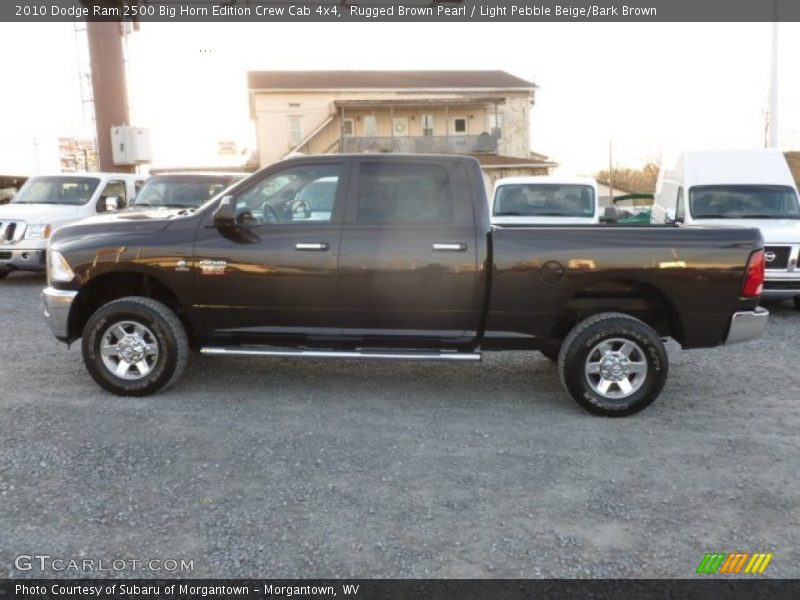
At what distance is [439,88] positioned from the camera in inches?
1531

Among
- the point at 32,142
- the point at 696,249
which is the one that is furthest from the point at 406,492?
the point at 32,142

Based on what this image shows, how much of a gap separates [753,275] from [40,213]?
1110cm

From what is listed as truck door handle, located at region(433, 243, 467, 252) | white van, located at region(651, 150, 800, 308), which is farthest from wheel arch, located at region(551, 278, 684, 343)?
white van, located at region(651, 150, 800, 308)

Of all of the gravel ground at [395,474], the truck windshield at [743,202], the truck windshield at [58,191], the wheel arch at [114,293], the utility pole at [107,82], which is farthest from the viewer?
the utility pole at [107,82]

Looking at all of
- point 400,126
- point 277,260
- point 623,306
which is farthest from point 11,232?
point 400,126

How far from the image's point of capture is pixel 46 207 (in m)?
12.4

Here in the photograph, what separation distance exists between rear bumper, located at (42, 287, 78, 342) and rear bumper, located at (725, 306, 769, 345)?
16.7 feet

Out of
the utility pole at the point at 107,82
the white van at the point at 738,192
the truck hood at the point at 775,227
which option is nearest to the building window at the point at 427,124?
the utility pole at the point at 107,82

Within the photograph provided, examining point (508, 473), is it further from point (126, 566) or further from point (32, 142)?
point (32, 142)

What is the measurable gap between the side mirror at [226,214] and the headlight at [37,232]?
7621 millimetres

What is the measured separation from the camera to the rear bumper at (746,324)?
5172mm

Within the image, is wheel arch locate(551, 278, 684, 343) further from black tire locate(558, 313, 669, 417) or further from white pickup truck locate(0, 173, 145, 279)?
white pickup truck locate(0, 173, 145, 279)

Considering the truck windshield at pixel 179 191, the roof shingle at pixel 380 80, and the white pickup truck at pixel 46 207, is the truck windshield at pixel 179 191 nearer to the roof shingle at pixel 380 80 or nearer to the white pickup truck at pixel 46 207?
the white pickup truck at pixel 46 207

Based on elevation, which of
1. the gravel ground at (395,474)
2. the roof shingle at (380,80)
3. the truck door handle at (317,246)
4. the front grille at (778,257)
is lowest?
the gravel ground at (395,474)
